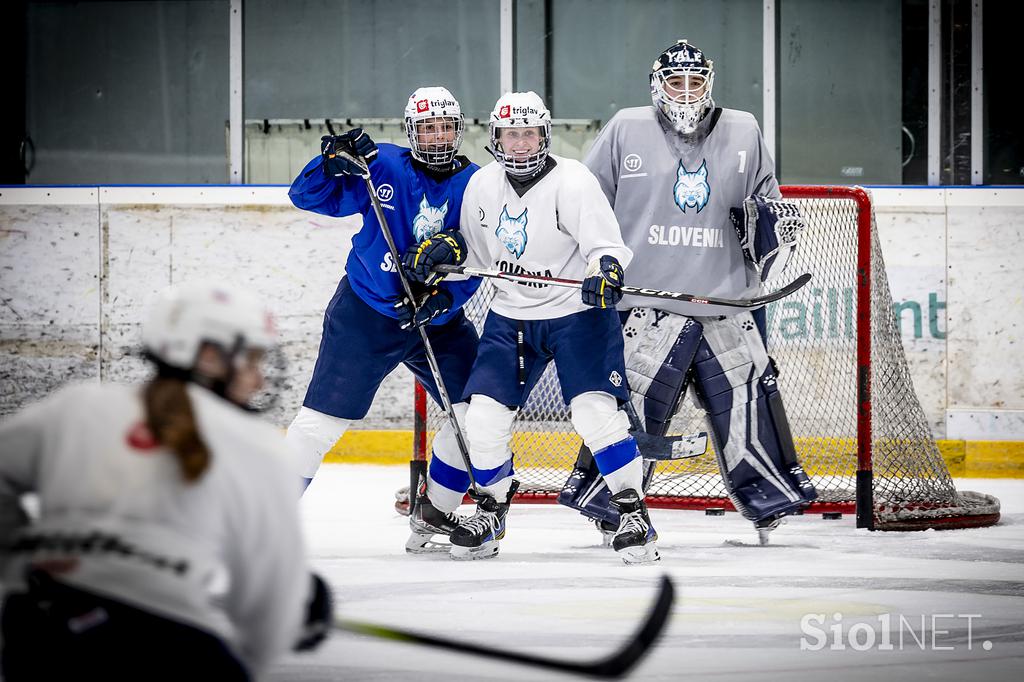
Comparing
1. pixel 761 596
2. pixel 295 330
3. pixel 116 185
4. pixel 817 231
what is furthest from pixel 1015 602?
pixel 116 185

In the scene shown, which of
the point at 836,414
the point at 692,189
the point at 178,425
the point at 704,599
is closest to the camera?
the point at 178,425

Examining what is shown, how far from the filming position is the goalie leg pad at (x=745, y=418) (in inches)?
141

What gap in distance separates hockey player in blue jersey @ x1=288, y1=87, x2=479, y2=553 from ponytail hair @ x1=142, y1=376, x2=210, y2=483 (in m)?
1.96

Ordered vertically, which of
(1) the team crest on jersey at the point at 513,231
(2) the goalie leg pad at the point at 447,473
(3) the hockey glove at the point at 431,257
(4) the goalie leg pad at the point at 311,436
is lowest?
(2) the goalie leg pad at the point at 447,473

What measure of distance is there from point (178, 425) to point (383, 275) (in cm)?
205

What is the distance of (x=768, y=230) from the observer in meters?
3.49

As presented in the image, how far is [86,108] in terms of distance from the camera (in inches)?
241

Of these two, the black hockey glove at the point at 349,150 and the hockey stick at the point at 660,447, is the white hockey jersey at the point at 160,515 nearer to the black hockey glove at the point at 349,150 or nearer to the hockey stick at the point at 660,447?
the black hockey glove at the point at 349,150

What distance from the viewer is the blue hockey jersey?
3.32 meters

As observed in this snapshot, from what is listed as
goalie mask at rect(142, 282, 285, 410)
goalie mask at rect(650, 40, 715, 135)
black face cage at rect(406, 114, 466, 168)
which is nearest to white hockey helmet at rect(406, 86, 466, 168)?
black face cage at rect(406, 114, 466, 168)

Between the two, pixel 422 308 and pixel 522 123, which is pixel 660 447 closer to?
pixel 422 308

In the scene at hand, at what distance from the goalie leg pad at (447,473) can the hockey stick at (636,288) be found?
37cm

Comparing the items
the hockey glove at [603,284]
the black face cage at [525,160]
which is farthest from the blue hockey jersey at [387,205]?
the hockey glove at [603,284]
